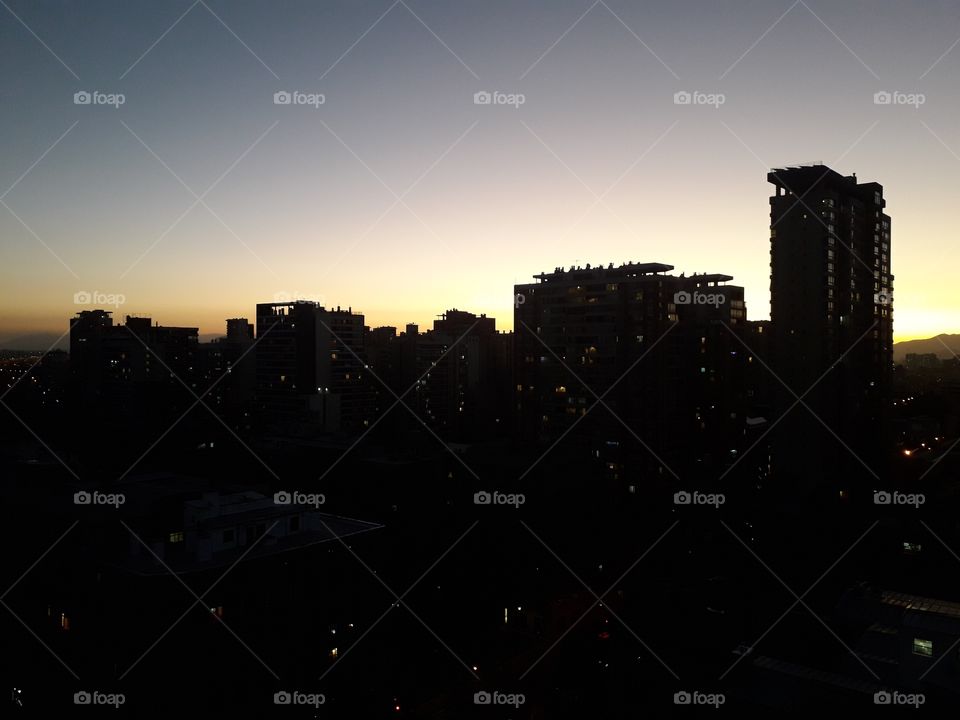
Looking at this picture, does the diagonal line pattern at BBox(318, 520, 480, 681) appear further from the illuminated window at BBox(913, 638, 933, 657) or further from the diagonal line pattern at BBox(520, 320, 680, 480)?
the diagonal line pattern at BBox(520, 320, 680, 480)

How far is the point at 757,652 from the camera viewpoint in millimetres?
7801

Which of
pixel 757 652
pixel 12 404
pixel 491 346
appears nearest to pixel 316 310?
pixel 491 346

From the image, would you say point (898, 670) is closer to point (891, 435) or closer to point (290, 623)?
point (290, 623)

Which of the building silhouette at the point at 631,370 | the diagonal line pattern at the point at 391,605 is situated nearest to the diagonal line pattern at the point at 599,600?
the diagonal line pattern at the point at 391,605

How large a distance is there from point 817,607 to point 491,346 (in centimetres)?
3136

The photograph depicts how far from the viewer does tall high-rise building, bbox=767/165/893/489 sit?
18109 mm

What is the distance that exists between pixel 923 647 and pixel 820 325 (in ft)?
44.7

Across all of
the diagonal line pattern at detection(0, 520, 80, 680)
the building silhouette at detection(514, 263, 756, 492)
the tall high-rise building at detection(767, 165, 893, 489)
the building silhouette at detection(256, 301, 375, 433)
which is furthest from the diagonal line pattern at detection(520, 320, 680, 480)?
the diagonal line pattern at detection(0, 520, 80, 680)

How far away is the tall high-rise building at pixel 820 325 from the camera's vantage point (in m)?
18.1

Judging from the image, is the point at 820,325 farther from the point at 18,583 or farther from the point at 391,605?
the point at 18,583

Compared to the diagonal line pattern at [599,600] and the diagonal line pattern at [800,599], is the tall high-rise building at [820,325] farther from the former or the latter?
the diagonal line pattern at [599,600]

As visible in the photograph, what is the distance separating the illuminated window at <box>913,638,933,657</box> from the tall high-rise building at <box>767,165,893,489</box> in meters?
11.7

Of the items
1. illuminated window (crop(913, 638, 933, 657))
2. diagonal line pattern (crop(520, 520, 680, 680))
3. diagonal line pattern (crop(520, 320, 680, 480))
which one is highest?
diagonal line pattern (crop(520, 320, 680, 480))

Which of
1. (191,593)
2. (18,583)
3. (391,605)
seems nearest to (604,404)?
(391,605)
